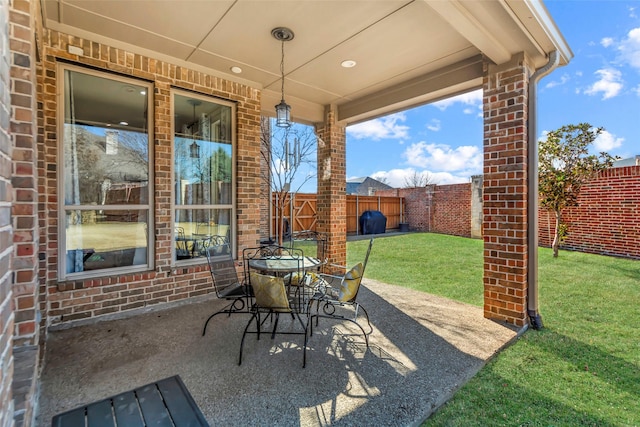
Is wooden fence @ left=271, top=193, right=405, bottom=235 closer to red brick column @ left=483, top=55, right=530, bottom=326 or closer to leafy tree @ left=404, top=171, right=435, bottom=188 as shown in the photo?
red brick column @ left=483, top=55, right=530, bottom=326

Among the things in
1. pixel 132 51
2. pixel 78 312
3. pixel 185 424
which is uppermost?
→ pixel 132 51

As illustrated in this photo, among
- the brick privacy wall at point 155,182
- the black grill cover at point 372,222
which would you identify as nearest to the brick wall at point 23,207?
the brick privacy wall at point 155,182

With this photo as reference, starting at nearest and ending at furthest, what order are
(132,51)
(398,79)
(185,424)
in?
(185,424)
(132,51)
(398,79)

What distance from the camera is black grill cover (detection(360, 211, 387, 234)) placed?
12750 mm

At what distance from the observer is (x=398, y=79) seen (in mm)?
4250

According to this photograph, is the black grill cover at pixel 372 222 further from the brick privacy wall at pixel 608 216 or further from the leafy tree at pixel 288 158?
the brick privacy wall at pixel 608 216

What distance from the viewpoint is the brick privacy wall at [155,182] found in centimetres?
301

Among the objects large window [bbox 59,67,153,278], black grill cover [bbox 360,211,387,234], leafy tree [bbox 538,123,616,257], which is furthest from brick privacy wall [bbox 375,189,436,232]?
large window [bbox 59,67,153,278]

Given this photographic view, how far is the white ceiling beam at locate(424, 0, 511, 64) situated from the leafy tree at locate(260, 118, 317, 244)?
4.48 meters

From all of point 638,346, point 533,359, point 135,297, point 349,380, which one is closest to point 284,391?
point 349,380

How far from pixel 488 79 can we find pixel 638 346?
9.98 ft

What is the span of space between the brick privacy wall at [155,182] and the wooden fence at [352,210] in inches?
185

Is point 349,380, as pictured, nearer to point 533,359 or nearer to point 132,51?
point 533,359

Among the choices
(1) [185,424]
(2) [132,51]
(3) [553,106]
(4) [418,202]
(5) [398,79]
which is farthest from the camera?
(4) [418,202]
